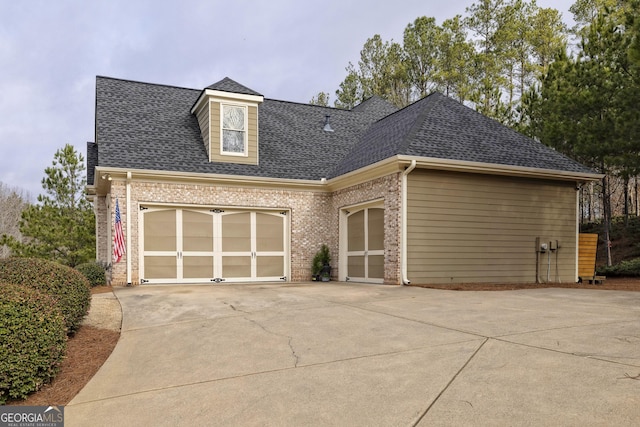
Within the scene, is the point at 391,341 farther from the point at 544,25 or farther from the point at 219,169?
the point at 544,25

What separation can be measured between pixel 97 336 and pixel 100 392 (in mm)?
2324

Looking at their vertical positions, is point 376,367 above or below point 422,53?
below

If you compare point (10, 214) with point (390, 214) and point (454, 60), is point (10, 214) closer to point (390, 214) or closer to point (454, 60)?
point (454, 60)

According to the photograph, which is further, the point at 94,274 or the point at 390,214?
the point at 94,274

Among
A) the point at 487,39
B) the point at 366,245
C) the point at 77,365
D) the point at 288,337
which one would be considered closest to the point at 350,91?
the point at 487,39

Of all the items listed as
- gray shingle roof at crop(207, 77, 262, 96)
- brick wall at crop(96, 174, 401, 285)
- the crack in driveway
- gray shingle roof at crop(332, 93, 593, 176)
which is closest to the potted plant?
brick wall at crop(96, 174, 401, 285)

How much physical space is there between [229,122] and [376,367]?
11.4 m

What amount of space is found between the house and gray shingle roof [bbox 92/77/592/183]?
0.06 metres

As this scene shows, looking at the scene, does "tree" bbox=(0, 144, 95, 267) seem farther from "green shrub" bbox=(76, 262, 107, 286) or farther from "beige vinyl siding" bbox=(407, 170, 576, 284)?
"beige vinyl siding" bbox=(407, 170, 576, 284)

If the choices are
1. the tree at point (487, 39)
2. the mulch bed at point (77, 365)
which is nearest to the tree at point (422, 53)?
the tree at point (487, 39)

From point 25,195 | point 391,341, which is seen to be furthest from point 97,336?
point 25,195

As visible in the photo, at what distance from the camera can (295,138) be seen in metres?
16.6

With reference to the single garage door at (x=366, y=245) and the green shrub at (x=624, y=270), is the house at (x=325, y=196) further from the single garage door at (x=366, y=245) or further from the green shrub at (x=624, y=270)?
the green shrub at (x=624, y=270)

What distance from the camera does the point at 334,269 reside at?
48.4 feet
